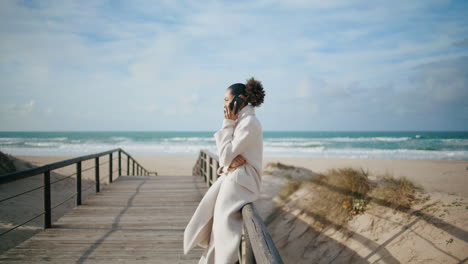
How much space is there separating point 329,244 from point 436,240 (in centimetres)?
151

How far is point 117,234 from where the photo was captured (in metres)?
3.53

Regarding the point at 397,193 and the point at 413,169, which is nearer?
the point at 397,193

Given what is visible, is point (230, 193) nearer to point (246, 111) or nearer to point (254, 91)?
point (246, 111)

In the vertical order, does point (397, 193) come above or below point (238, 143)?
below

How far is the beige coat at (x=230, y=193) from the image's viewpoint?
181cm

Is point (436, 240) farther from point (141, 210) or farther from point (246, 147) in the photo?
point (141, 210)

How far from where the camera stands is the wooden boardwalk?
2.88 m

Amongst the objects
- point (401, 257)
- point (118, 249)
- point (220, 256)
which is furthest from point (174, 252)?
point (401, 257)

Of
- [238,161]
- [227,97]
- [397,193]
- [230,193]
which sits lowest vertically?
[397,193]

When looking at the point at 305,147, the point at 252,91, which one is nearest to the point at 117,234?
the point at 252,91

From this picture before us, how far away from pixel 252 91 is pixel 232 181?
64 cm

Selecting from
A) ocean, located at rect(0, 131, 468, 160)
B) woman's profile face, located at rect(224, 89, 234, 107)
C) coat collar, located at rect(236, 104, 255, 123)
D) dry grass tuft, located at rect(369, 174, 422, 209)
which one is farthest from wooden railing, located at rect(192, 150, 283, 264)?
ocean, located at rect(0, 131, 468, 160)

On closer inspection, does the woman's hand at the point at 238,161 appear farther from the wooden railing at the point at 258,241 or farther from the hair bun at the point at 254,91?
the hair bun at the point at 254,91

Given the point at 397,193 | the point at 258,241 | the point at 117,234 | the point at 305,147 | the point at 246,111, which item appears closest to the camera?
the point at 258,241
